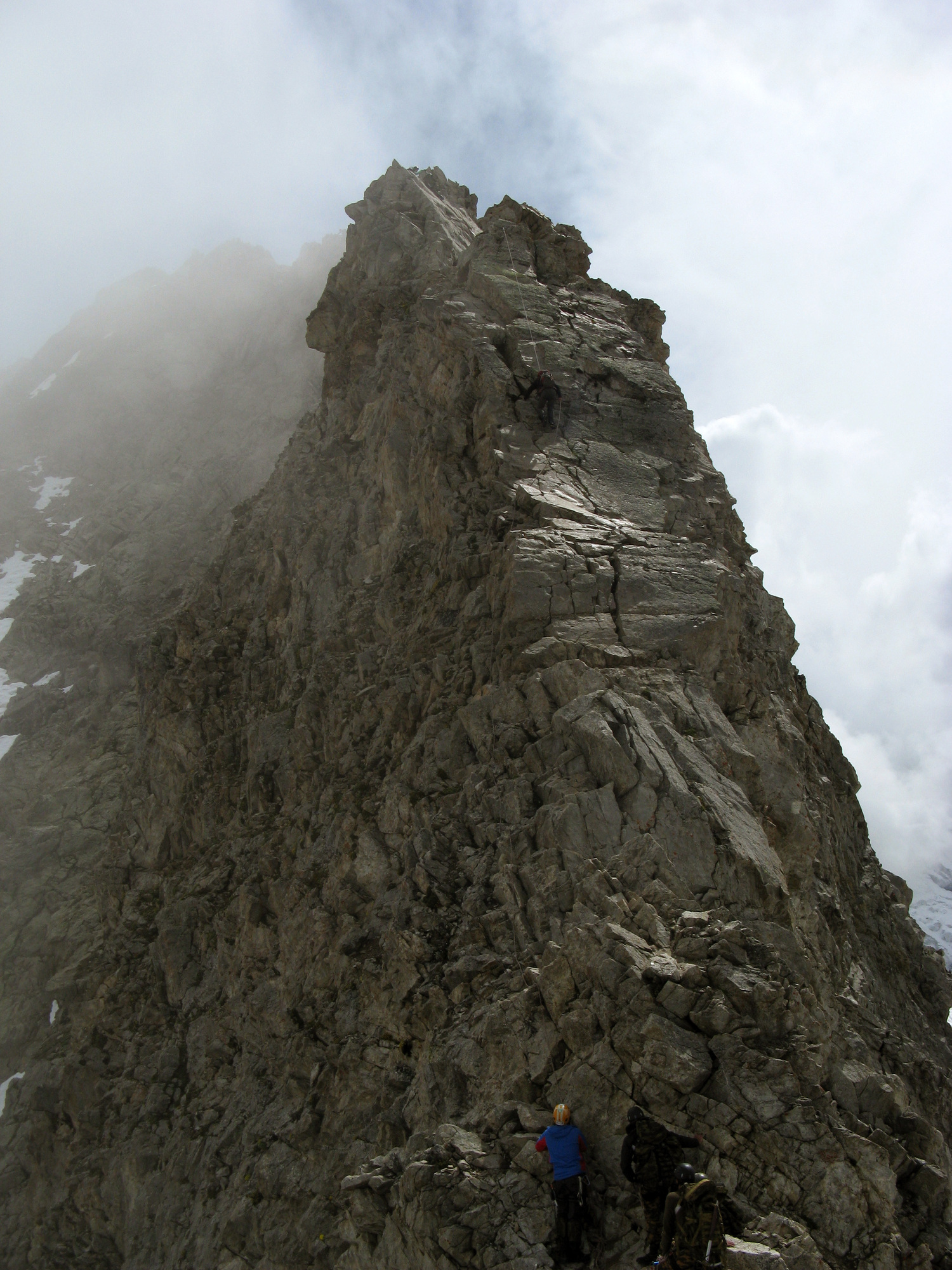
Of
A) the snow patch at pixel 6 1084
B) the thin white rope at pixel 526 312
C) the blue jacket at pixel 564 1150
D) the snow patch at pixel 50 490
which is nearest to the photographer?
the blue jacket at pixel 564 1150

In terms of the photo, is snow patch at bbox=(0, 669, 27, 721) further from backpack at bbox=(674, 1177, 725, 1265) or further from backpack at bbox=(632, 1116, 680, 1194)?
backpack at bbox=(674, 1177, 725, 1265)

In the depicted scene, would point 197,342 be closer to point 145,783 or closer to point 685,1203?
point 145,783

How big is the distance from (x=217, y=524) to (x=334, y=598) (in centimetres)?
2684

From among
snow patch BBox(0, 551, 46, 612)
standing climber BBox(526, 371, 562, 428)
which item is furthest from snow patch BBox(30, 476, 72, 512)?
standing climber BBox(526, 371, 562, 428)

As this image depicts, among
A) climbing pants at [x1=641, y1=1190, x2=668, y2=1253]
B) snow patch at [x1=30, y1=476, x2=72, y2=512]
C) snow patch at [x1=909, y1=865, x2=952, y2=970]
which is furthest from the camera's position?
snow patch at [x1=909, y1=865, x2=952, y2=970]

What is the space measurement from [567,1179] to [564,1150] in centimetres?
27

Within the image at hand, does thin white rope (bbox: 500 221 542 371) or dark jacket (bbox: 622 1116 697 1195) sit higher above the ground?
thin white rope (bbox: 500 221 542 371)

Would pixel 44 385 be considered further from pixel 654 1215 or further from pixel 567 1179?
pixel 654 1215

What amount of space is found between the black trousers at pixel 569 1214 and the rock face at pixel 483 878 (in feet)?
1.05

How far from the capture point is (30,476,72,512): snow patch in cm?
5595

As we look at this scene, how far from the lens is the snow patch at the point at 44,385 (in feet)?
220

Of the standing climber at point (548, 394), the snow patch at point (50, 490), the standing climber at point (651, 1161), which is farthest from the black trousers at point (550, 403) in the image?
the snow patch at point (50, 490)

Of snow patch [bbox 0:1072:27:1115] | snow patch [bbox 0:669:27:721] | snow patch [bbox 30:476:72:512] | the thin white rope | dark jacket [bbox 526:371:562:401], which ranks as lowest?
snow patch [bbox 0:1072:27:1115]

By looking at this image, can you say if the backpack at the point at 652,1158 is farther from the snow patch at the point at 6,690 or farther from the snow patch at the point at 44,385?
the snow patch at the point at 44,385
